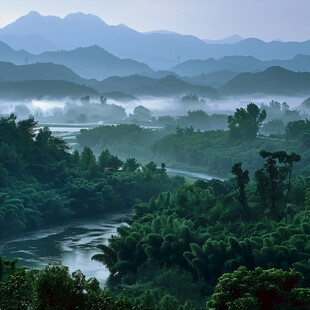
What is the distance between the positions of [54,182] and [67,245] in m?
17.3

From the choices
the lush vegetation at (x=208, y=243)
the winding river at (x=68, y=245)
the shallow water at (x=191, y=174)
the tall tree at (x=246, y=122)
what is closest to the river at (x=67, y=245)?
the winding river at (x=68, y=245)

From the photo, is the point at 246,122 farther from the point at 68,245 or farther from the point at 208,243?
the point at 208,243

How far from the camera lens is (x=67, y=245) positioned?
2244 inches

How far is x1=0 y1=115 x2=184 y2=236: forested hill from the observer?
63356mm

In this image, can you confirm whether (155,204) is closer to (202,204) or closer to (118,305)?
(202,204)

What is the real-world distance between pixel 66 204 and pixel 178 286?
103 feet

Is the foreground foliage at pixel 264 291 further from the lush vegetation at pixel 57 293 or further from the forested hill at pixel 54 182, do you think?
the forested hill at pixel 54 182

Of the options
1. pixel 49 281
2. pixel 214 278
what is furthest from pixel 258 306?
pixel 214 278

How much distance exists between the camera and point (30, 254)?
176ft

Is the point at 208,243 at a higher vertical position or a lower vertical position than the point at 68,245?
higher

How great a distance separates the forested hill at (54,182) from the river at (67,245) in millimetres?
1742

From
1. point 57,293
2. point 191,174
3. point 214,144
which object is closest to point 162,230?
point 57,293

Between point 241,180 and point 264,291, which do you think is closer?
point 264,291

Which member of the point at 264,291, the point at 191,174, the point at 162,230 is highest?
the point at 264,291
